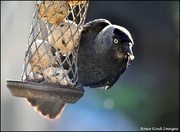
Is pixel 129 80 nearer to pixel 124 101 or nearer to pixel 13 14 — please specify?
pixel 124 101

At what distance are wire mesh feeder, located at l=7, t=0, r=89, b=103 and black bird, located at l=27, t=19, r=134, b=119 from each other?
552 mm

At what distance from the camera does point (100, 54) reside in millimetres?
3664

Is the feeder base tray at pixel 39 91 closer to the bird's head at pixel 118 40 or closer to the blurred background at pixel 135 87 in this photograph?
the bird's head at pixel 118 40

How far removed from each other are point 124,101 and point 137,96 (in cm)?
19

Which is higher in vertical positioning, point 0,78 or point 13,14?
point 13,14

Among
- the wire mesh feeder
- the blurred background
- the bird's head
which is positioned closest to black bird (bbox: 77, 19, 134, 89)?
the bird's head

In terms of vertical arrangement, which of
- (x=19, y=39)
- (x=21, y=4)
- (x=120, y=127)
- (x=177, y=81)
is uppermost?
(x=21, y=4)

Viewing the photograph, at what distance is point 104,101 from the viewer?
6.89 metres

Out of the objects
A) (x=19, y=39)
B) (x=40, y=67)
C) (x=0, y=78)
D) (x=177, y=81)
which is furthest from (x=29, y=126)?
(x=40, y=67)

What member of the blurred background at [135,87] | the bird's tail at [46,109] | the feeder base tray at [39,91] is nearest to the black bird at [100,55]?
the bird's tail at [46,109]

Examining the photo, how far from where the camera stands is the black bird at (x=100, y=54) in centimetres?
359

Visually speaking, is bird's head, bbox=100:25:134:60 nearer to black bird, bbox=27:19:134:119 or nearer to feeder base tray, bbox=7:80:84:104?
black bird, bbox=27:19:134:119

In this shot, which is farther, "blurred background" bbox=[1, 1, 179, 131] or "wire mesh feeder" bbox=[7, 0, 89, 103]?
"blurred background" bbox=[1, 1, 179, 131]

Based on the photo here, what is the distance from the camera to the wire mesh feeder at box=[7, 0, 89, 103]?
2732 mm
